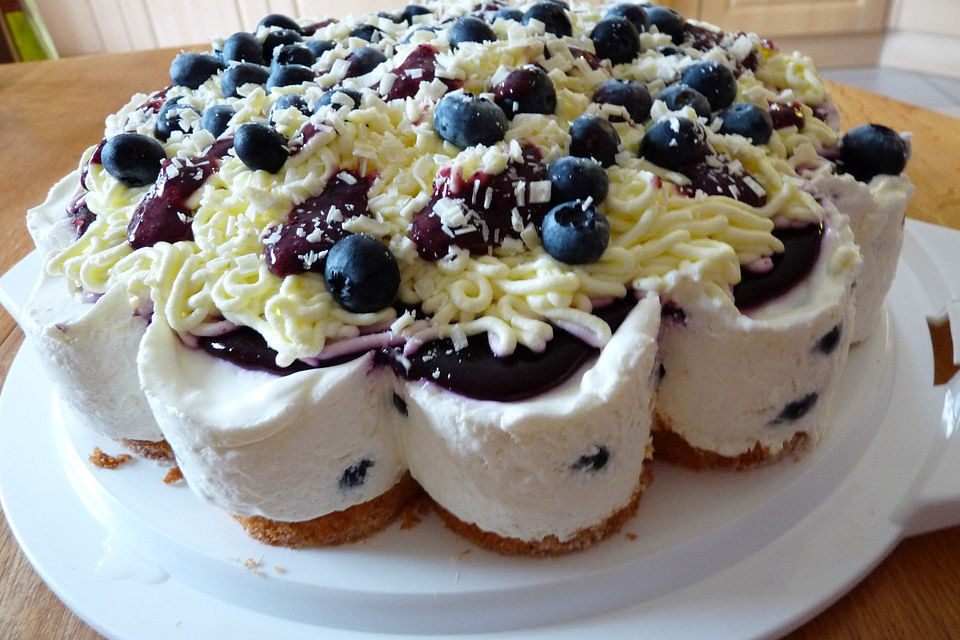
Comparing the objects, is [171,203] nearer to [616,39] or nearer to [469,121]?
[469,121]

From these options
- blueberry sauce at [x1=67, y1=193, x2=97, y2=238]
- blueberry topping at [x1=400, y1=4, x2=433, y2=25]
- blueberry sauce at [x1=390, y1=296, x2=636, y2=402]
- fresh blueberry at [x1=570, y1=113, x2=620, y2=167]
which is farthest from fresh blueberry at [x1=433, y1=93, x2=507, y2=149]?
blueberry topping at [x1=400, y1=4, x2=433, y2=25]

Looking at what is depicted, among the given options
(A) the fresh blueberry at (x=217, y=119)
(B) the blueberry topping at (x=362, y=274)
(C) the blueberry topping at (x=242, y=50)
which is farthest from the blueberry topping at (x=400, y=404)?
(C) the blueberry topping at (x=242, y=50)

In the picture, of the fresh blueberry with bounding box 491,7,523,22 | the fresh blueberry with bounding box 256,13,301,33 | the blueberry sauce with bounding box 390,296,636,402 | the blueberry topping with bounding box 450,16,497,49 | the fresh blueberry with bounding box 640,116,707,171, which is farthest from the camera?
the fresh blueberry with bounding box 256,13,301,33

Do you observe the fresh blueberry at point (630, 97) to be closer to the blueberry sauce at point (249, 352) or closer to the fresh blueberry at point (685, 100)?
the fresh blueberry at point (685, 100)

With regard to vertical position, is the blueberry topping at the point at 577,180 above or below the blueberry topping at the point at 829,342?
above

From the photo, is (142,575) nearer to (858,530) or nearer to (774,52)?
(858,530)

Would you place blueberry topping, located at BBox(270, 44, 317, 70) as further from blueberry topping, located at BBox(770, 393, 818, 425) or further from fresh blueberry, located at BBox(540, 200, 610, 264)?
blueberry topping, located at BBox(770, 393, 818, 425)

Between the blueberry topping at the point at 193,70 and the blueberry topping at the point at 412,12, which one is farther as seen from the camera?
the blueberry topping at the point at 412,12

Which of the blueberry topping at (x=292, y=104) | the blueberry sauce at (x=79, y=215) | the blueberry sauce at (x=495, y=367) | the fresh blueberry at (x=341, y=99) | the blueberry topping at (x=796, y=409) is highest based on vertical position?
the fresh blueberry at (x=341, y=99)
